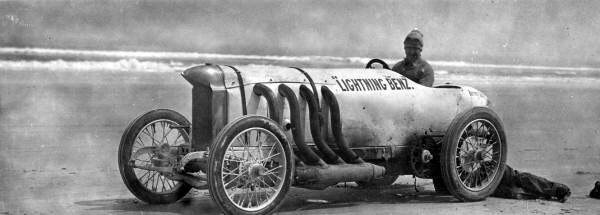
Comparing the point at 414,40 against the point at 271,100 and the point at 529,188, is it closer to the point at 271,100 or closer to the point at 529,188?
the point at 529,188

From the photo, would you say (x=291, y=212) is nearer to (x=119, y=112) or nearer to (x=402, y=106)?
(x=402, y=106)

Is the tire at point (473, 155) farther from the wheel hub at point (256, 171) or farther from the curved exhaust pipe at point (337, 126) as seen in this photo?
the wheel hub at point (256, 171)

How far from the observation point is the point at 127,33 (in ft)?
64.9

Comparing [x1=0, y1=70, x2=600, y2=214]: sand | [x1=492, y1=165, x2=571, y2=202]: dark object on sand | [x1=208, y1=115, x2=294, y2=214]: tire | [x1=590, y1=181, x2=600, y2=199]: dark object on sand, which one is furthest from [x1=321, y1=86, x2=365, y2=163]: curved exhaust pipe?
[x1=590, y1=181, x2=600, y2=199]: dark object on sand

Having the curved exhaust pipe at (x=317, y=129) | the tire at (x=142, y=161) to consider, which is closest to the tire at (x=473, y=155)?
the curved exhaust pipe at (x=317, y=129)

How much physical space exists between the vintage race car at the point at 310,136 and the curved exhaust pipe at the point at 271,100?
0.04 ft

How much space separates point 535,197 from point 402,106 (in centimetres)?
169

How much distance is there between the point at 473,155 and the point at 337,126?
64.8 inches

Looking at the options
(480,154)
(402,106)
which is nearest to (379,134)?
(402,106)

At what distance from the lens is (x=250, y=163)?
8484mm

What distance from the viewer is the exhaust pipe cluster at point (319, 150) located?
28.8ft

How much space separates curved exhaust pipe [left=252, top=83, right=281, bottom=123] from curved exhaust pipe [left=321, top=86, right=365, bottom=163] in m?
0.60

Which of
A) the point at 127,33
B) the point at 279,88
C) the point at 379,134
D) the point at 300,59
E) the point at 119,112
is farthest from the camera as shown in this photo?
the point at 300,59

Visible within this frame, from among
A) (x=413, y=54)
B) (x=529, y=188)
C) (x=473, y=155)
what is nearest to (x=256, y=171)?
(x=473, y=155)
